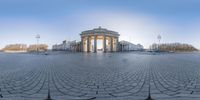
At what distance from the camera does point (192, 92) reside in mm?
7352

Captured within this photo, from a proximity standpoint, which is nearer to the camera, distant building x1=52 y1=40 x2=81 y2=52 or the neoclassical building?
the neoclassical building

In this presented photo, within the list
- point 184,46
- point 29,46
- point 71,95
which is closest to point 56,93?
point 71,95

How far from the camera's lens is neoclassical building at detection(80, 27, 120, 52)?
85.0 meters

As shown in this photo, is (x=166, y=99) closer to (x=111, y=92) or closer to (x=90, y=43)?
(x=111, y=92)

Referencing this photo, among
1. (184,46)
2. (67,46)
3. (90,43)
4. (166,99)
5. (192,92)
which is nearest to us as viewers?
(166,99)

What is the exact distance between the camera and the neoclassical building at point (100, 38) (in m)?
85.0

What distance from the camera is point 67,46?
141500 millimetres

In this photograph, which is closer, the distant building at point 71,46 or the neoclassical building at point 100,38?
the neoclassical building at point 100,38

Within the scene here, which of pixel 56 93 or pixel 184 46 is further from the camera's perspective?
pixel 184 46

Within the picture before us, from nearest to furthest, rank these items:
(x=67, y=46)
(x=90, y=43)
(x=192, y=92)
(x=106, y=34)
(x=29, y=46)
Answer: (x=192, y=92)
(x=106, y=34)
(x=90, y=43)
(x=67, y=46)
(x=29, y=46)

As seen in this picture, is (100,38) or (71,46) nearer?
(100,38)

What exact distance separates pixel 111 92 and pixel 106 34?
260 feet

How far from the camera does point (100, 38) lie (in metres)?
92.6

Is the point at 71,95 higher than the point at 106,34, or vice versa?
the point at 106,34
